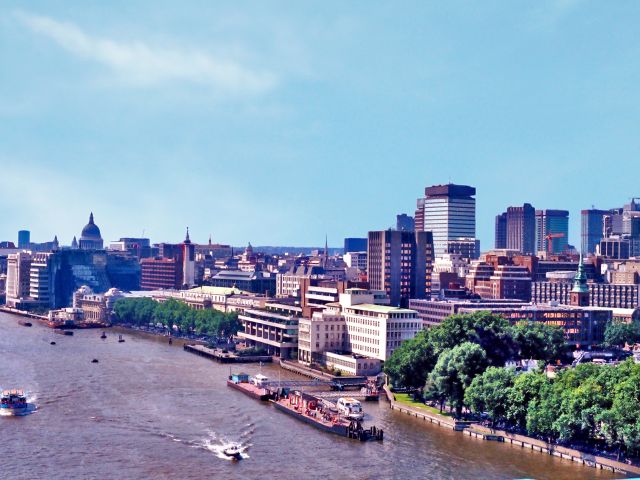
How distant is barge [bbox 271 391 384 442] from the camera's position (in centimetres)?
8975

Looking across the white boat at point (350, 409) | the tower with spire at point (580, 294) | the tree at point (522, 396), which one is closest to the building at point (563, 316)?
the tower with spire at point (580, 294)

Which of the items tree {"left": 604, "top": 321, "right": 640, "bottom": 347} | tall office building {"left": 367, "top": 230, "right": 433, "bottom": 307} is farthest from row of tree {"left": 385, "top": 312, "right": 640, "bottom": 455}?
tall office building {"left": 367, "top": 230, "right": 433, "bottom": 307}

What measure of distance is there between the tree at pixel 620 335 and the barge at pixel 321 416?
72701mm

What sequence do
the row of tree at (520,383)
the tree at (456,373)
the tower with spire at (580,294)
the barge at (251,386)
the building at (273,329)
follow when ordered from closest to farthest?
the row of tree at (520,383) < the tree at (456,373) < the barge at (251,386) < the building at (273,329) < the tower with spire at (580,294)

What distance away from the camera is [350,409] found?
9788 cm

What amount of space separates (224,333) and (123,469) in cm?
10478

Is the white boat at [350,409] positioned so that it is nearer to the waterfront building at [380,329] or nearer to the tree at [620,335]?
the waterfront building at [380,329]

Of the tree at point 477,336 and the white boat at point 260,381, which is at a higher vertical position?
the tree at point 477,336

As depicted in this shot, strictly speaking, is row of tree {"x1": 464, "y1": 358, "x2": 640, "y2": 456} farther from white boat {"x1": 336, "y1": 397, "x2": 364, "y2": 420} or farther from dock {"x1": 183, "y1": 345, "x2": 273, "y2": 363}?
dock {"x1": 183, "y1": 345, "x2": 273, "y2": 363}

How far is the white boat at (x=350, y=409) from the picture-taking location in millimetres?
95812

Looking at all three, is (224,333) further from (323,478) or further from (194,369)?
(323,478)

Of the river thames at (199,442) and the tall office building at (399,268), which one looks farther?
the tall office building at (399,268)

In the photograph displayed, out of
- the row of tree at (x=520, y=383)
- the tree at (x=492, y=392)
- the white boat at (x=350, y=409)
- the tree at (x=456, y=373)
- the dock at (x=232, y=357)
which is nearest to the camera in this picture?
the row of tree at (x=520, y=383)

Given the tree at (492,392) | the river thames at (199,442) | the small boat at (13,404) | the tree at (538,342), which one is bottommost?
the river thames at (199,442)
